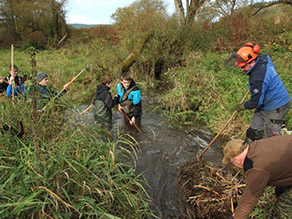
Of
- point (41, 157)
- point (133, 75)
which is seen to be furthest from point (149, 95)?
point (41, 157)

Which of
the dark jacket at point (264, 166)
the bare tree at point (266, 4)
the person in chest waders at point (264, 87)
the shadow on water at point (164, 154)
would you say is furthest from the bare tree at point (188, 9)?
the dark jacket at point (264, 166)

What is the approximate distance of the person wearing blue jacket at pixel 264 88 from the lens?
3439mm

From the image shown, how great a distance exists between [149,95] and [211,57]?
10.00ft

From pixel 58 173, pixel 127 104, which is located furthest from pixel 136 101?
pixel 58 173

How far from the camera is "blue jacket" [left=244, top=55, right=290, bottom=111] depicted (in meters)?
3.44

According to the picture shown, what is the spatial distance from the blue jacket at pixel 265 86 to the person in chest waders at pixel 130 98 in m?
2.41

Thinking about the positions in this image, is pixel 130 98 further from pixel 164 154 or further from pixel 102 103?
pixel 164 154

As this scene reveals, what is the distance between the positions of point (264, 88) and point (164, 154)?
7.39 feet

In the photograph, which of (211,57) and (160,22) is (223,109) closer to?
(211,57)

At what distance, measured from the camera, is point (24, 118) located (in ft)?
10.8

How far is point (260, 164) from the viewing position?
2061 mm

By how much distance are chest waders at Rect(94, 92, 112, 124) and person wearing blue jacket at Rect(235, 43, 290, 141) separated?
108 inches

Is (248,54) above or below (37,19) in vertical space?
below

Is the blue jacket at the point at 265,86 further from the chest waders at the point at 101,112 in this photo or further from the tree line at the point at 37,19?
the tree line at the point at 37,19
